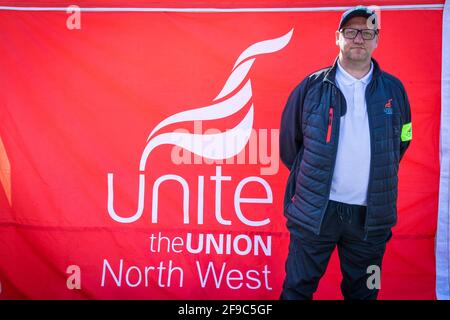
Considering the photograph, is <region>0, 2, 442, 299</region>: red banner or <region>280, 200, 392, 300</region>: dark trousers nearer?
<region>280, 200, 392, 300</region>: dark trousers

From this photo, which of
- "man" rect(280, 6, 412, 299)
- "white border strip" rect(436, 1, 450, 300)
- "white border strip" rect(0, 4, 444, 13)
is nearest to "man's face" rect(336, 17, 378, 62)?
"man" rect(280, 6, 412, 299)

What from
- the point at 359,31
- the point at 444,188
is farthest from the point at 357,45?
the point at 444,188

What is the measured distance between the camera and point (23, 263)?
125 inches

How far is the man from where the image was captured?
2.36m

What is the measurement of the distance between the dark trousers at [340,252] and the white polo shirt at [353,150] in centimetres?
6

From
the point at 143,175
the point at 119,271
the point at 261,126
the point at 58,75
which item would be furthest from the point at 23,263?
the point at 261,126

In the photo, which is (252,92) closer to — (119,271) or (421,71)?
(421,71)

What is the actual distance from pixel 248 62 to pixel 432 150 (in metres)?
1.20

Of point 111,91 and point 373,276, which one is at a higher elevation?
point 111,91

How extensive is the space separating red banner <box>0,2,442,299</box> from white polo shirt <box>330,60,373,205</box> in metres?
0.67

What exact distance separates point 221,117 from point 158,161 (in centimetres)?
47

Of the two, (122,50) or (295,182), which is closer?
(295,182)

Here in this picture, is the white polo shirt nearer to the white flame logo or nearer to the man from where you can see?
the man

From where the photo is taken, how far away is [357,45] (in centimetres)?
237
